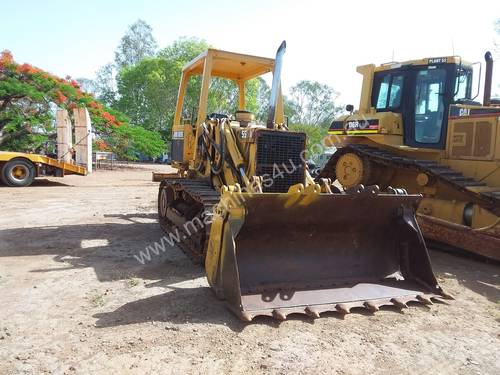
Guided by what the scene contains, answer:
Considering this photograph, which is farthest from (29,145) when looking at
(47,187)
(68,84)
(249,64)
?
(249,64)

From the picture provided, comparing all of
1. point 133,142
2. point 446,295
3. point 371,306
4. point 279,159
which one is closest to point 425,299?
point 446,295

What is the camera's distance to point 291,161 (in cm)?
543

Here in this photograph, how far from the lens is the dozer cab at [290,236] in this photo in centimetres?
395

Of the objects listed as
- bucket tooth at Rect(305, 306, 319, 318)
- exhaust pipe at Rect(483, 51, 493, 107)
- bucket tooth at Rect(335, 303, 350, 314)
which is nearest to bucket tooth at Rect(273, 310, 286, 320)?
bucket tooth at Rect(305, 306, 319, 318)

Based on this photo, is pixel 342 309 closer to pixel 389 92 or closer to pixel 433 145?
pixel 433 145

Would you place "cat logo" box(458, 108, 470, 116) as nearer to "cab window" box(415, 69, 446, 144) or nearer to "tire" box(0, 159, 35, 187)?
"cab window" box(415, 69, 446, 144)

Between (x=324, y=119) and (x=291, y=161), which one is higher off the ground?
(x=324, y=119)

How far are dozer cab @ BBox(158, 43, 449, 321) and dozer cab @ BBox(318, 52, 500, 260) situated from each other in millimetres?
1996

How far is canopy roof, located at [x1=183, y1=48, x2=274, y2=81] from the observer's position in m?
6.27

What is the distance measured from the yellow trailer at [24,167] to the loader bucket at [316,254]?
39.5ft

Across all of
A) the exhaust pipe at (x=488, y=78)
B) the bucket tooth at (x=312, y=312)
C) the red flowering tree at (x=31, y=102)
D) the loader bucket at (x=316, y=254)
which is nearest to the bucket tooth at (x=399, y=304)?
the loader bucket at (x=316, y=254)

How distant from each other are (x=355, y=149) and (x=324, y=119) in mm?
45082

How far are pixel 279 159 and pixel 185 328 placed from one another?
2.54 m

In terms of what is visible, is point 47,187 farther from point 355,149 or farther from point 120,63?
point 120,63
